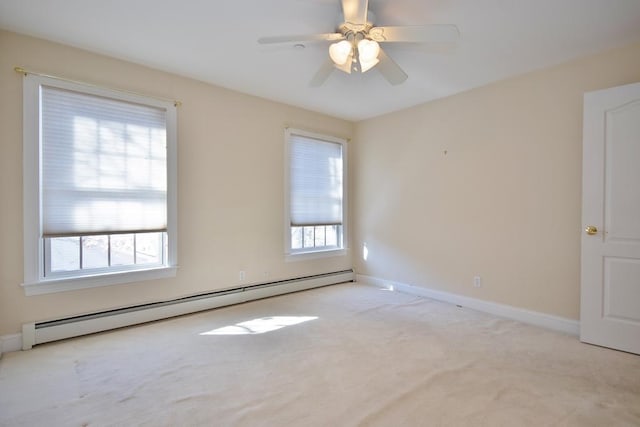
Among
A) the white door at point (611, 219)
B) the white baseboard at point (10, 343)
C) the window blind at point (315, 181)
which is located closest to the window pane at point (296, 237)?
the window blind at point (315, 181)

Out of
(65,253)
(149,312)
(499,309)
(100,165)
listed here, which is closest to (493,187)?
(499,309)

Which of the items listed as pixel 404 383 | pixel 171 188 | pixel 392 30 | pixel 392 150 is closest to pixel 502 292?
pixel 404 383

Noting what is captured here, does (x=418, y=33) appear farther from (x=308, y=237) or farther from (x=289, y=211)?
(x=308, y=237)

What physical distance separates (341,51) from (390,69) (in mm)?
506

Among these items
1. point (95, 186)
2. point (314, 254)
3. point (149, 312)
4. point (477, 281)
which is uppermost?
point (95, 186)

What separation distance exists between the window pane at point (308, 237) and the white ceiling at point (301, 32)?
2194 millimetres

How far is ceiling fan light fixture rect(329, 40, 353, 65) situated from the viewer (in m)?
2.18

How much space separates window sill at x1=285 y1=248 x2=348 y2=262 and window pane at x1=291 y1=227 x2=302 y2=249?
15 centimetres

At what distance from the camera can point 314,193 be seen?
488 cm

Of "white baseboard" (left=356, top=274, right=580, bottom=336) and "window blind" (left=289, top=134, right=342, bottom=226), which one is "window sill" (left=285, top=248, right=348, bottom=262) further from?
"white baseboard" (left=356, top=274, right=580, bottom=336)

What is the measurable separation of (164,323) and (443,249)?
11.4ft

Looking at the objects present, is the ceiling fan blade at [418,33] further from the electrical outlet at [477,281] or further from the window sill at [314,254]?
the window sill at [314,254]

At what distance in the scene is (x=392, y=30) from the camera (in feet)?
6.95

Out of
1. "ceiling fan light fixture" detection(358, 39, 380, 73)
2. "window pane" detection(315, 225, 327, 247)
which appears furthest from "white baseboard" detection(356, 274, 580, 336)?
"ceiling fan light fixture" detection(358, 39, 380, 73)
